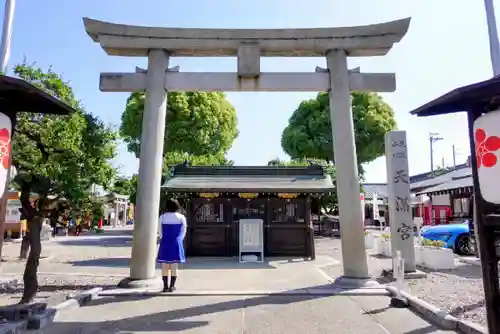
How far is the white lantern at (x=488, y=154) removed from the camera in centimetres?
416

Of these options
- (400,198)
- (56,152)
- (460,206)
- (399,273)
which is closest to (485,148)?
(399,273)

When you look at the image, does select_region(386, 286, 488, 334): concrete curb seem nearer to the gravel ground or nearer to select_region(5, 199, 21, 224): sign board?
the gravel ground

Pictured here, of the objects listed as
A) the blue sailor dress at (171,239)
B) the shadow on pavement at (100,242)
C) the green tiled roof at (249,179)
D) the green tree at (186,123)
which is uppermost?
the green tree at (186,123)

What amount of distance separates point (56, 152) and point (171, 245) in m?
3.91

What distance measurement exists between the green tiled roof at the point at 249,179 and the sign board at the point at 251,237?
1.22 metres

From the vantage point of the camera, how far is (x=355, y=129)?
33188 mm

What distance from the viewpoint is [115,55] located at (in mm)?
9062

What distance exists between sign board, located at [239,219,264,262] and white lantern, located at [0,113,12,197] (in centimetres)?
889

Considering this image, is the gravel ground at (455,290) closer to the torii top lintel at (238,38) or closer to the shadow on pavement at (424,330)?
the shadow on pavement at (424,330)

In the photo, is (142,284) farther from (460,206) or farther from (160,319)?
(460,206)

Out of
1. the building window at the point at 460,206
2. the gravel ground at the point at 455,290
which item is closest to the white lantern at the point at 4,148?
the gravel ground at the point at 455,290

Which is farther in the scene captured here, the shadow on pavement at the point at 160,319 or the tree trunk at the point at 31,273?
the tree trunk at the point at 31,273

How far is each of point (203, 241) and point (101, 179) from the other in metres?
5.10

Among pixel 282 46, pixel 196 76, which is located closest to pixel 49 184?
pixel 196 76
